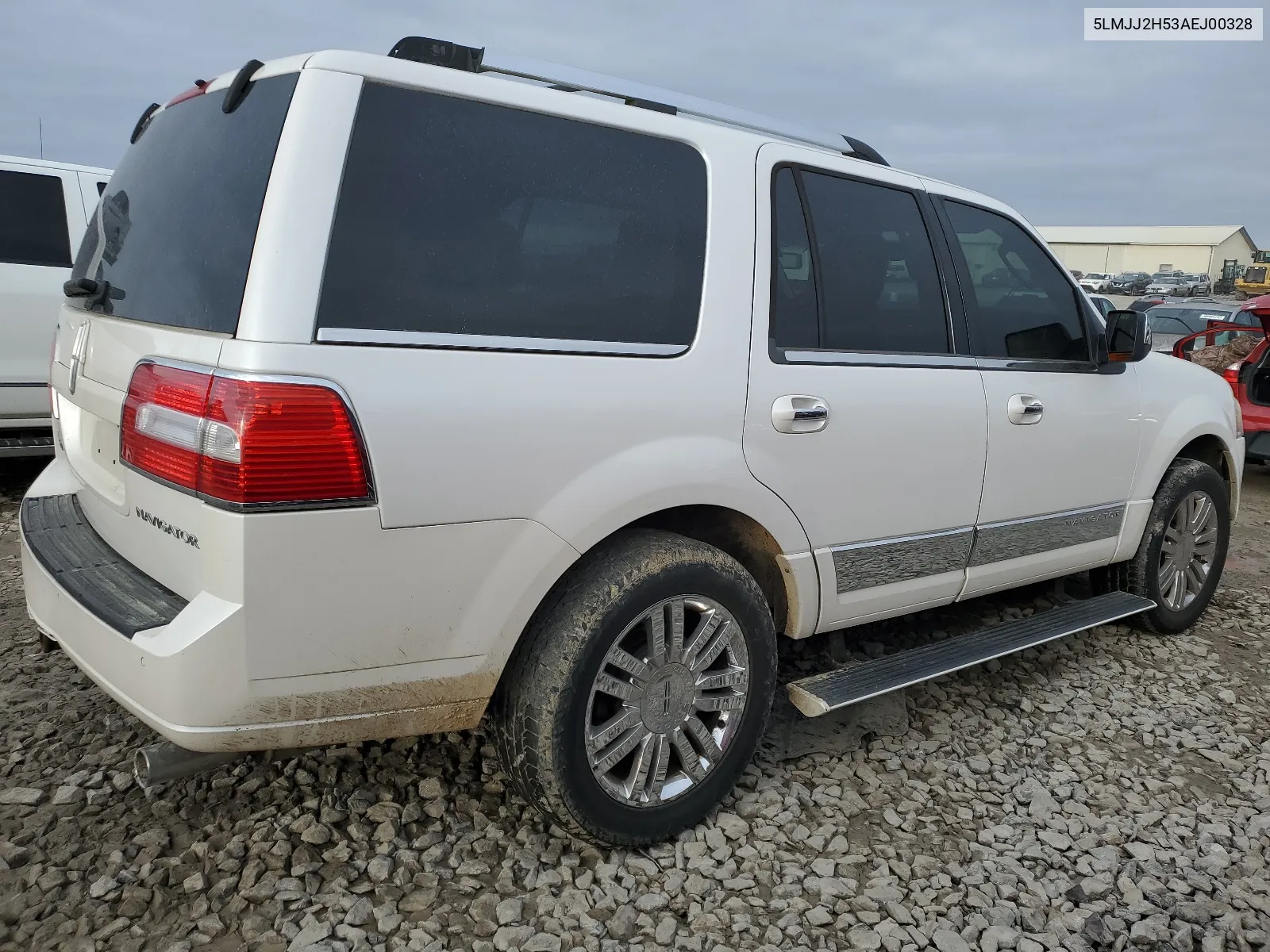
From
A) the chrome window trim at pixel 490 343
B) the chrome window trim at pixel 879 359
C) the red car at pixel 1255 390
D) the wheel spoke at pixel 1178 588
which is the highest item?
the chrome window trim at pixel 490 343

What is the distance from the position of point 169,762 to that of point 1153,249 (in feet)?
261

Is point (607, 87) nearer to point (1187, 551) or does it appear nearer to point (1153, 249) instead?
point (1187, 551)

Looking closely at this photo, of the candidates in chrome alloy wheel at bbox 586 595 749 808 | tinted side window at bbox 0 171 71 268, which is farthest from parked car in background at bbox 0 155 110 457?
chrome alloy wheel at bbox 586 595 749 808

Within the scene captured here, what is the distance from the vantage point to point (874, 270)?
3.04 metres

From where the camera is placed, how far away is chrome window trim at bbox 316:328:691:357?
6.34 feet

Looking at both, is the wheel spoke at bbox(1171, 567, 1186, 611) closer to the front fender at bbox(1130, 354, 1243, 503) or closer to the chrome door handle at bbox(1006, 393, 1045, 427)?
the front fender at bbox(1130, 354, 1243, 503)

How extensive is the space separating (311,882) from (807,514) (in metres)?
1.63

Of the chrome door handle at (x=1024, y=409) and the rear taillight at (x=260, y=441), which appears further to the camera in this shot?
the chrome door handle at (x=1024, y=409)

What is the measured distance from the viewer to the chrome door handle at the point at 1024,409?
3332 mm

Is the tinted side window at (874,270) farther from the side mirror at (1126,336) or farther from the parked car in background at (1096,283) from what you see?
the parked car in background at (1096,283)

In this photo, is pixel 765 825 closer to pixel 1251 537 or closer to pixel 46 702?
pixel 46 702

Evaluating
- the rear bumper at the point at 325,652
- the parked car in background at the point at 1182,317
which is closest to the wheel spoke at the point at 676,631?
the rear bumper at the point at 325,652

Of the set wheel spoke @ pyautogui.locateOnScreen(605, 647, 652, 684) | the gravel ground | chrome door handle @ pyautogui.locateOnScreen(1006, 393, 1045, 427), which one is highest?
chrome door handle @ pyautogui.locateOnScreen(1006, 393, 1045, 427)

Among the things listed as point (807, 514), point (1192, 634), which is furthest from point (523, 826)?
point (1192, 634)
